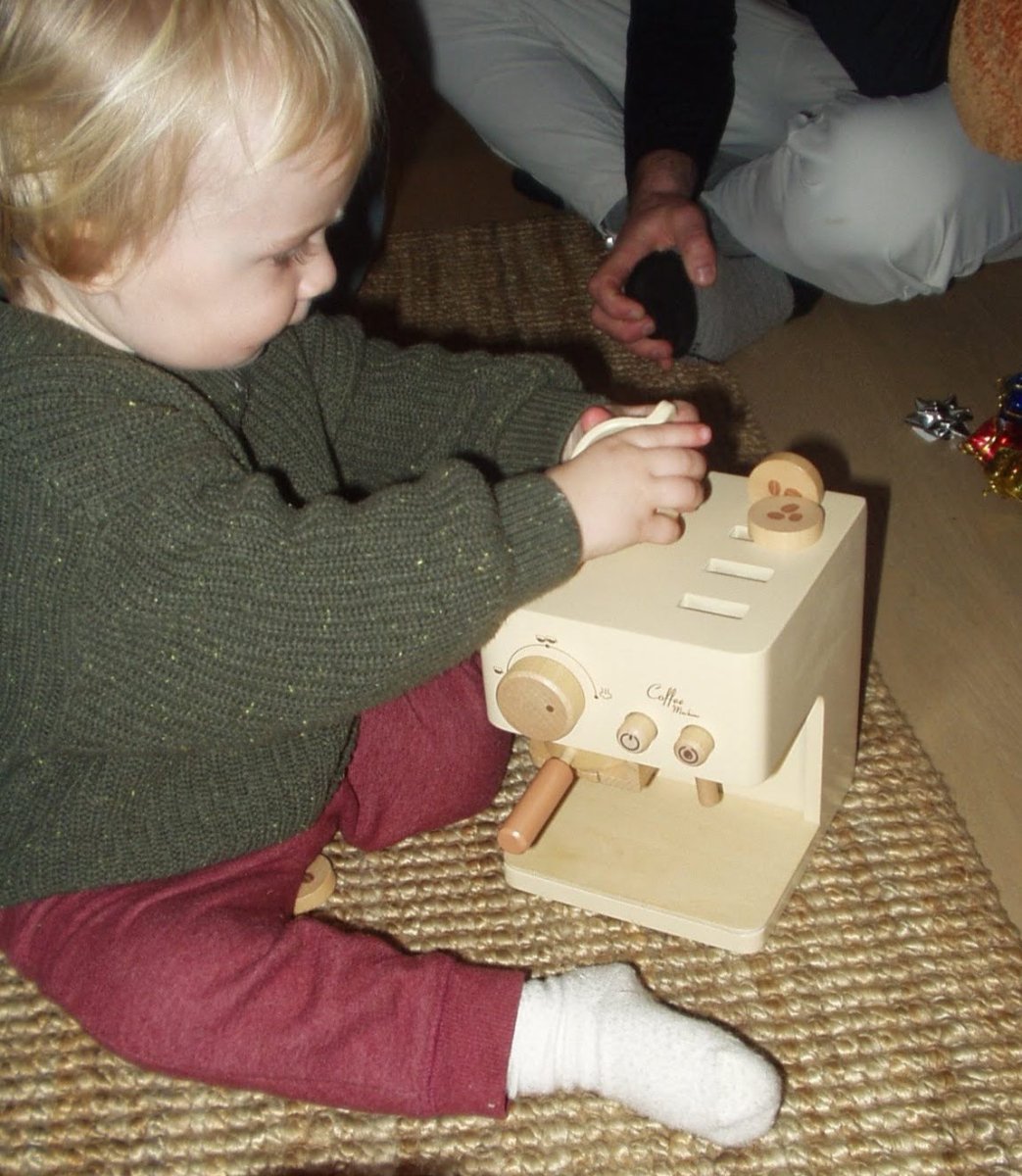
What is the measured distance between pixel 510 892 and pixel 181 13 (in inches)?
19.7

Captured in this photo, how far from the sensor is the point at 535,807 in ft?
2.27

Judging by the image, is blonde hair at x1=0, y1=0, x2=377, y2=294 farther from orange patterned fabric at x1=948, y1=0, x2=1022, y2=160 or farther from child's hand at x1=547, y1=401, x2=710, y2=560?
orange patterned fabric at x1=948, y1=0, x2=1022, y2=160

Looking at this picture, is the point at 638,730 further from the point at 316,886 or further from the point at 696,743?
the point at 316,886

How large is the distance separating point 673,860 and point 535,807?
0.33 ft


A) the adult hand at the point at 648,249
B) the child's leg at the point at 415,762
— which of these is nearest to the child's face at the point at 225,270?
the child's leg at the point at 415,762

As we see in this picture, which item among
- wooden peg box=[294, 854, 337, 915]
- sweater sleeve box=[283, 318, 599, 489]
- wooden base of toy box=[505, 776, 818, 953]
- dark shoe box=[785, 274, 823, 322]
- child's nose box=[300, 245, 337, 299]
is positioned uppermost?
child's nose box=[300, 245, 337, 299]

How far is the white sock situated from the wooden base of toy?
0.22ft

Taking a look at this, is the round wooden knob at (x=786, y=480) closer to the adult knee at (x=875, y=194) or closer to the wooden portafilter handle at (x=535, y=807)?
the wooden portafilter handle at (x=535, y=807)

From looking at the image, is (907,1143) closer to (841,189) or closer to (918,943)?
(918,943)

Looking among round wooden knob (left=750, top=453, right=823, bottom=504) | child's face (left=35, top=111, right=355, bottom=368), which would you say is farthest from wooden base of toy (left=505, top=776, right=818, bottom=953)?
child's face (left=35, top=111, right=355, bottom=368)

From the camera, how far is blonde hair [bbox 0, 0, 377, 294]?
554 millimetres

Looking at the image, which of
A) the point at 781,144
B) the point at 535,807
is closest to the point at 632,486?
the point at 535,807

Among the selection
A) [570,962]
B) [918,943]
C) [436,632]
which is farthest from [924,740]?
[436,632]

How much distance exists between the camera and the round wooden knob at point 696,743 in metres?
0.60
